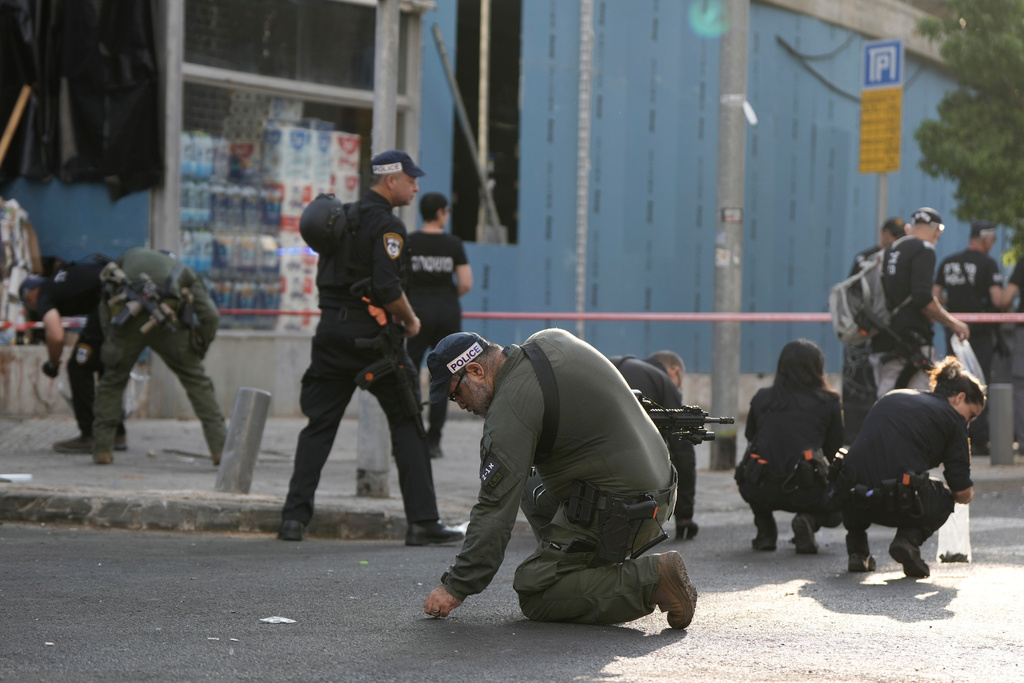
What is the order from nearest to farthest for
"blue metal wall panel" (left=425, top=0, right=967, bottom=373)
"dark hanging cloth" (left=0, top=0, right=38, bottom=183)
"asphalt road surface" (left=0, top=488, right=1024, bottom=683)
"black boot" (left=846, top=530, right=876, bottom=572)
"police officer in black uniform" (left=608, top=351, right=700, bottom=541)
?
"asphalt road surface" (left=0, top=488, right=1024, bottom=683), "black boot" (left=846, top=530, right=876, bottom=572), "police officer in black uniform" (left=608, top=351, right=700, bottom=541), "dark hanging cloth" (left=0, top=0, right=38, bottom=183), "blue metal wall panel" (left=425, top=0, right=967, bottom=373)

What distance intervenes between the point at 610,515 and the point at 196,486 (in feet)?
13.0

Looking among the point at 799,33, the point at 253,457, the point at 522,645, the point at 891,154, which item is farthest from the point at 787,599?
the point at 799,33

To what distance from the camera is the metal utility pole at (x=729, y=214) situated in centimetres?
1002

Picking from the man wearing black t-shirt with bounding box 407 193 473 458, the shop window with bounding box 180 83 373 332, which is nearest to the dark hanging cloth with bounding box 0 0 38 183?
the shop window with bounding box 180 83 373 332

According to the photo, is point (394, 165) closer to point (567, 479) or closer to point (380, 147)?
point (380, 147)

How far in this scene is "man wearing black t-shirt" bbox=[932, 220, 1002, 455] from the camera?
35.5 ft

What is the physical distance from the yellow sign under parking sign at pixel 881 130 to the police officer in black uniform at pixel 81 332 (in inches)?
241

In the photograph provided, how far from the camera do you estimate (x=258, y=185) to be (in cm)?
1227

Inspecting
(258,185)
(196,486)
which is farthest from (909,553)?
(258,185)

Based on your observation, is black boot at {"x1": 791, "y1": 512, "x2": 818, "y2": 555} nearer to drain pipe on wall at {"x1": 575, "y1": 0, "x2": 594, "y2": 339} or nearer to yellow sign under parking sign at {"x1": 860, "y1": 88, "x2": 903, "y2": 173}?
yellow sign under parking sign at {"x1": 860, "y1": 88, "x2": 903, "y2": 173}

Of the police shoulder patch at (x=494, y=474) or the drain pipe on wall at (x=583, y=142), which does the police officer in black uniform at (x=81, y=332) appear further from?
the drain pipe on wall at (x=583, y=142)

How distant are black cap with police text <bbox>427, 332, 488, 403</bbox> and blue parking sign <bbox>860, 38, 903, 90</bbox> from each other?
7.53m

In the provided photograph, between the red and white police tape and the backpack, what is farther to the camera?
the red and white police tape

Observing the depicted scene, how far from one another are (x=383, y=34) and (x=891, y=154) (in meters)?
4.86
